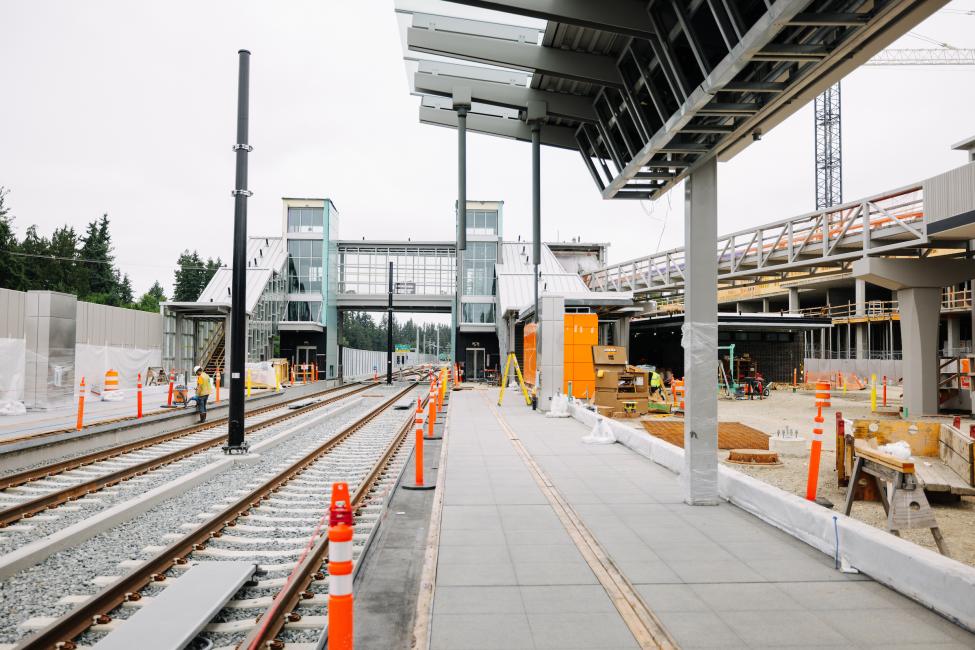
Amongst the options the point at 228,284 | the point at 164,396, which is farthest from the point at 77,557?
the point at 228,284

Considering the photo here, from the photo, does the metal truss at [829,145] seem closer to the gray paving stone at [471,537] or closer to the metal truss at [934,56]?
the metal truss at [934,56]

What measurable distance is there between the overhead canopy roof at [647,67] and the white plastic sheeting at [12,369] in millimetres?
16406

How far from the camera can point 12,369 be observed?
19719 millimetres

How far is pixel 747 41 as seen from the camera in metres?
5.15

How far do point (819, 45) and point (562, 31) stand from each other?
10.4 ft

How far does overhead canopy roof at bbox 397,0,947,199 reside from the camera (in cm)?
514

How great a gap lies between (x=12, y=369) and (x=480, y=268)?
1397 inches

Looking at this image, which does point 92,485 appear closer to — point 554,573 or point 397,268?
point 554,573

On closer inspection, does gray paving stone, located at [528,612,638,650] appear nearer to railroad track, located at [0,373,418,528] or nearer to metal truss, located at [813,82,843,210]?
railroad track, located at [0,373,418,528]

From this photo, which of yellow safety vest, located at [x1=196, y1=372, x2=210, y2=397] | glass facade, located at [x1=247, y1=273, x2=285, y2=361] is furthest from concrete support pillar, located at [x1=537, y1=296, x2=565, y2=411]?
glass facade, located at [x1=247, y1=273, x2=285, y2=361]

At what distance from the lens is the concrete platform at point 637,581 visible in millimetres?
4297

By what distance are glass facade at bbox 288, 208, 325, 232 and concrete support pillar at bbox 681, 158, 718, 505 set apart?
152 feet

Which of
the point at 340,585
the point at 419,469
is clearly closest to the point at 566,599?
the point at 340,585

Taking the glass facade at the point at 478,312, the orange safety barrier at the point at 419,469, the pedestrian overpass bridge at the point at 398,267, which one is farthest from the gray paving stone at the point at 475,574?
the pedestrian overpass bridge at the point at 398,267
